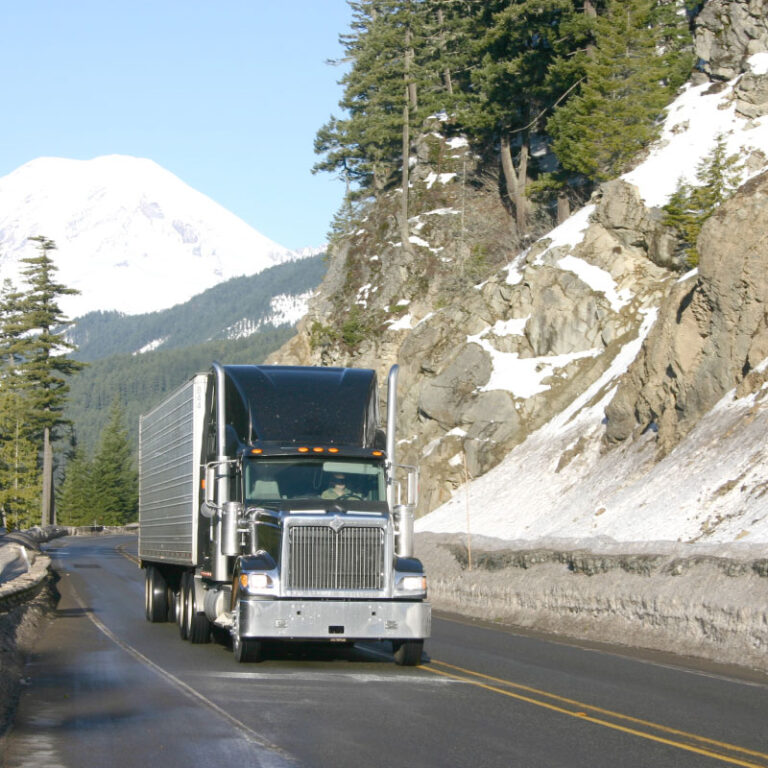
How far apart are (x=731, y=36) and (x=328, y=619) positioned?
150ft

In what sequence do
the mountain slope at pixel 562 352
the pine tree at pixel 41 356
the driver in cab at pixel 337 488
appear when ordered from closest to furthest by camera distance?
1. the driver in cab at pixel 337 488
2. the mountain slope at pixel 562 352
3. the pine tree at pixel 41 356

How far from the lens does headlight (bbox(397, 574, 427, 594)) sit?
14.8 meters

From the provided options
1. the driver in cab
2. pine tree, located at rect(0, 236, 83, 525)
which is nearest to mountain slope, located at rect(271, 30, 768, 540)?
the driver in cab

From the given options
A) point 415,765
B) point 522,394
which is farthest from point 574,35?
point 415,765

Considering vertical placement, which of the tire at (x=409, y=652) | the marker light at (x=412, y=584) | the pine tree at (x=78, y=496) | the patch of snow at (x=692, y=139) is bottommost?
the tire at (x=409, y=652)

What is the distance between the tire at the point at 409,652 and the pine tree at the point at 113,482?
11448cm

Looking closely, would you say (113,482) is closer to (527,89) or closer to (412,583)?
(527,89)

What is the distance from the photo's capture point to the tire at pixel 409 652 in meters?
15.0

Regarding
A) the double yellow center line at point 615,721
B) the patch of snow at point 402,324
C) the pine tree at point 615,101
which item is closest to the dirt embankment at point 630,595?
the double yellow center line at point 615,721

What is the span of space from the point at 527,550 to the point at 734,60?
1385 inches

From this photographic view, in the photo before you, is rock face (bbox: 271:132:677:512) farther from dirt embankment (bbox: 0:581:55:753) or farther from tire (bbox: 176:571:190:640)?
tire (bbox: 176:571:190:640)

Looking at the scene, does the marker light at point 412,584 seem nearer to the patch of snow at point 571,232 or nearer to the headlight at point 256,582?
the headlight at point 256,582

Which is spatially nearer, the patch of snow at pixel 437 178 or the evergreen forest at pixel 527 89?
the evergreen forest at pixel 527 89

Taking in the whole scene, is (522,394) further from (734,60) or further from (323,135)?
(323,135)
